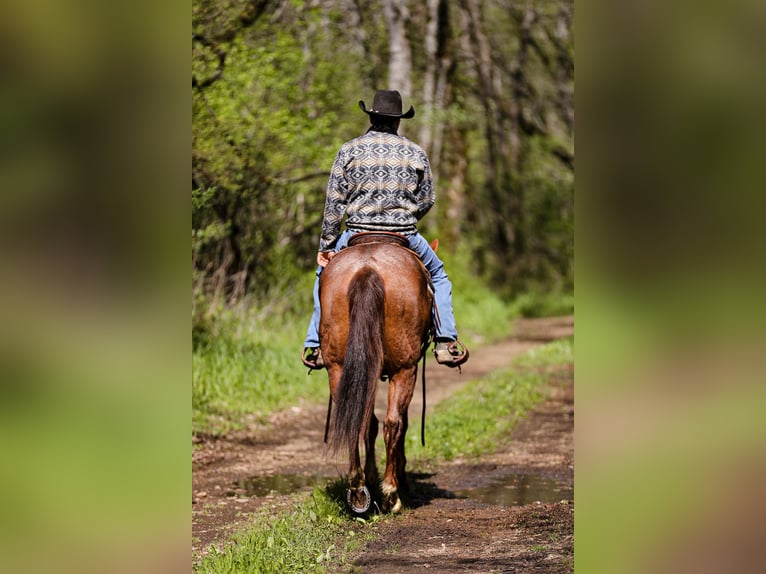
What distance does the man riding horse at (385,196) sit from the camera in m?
6.58

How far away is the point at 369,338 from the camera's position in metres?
6.05

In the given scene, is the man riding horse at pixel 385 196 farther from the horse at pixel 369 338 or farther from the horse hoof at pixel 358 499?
the horse hoof at pixel 358 499

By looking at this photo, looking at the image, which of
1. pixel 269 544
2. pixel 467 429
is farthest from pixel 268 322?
pixel 269 544

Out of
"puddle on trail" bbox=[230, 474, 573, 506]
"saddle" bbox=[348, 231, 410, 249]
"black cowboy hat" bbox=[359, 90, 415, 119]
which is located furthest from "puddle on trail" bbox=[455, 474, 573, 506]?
"black cowboy hat" bbox=[359, 90, 415, 119]

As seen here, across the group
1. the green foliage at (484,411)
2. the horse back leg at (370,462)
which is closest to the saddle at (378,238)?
the horse back leg at (370,462)

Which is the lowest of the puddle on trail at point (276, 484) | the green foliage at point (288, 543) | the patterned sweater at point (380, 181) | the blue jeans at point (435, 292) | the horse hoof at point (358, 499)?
the green foliage at point (288, 543)

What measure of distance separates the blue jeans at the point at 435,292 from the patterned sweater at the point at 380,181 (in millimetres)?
111

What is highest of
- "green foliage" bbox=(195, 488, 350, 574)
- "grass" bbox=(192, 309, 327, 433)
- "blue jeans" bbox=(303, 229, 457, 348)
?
"blue jeans" bbox=(303, 229, 457, 348)

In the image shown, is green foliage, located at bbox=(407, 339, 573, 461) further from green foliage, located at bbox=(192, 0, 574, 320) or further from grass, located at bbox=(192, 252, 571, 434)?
green foliage, located at bbox=(192, 0, 574, 320)

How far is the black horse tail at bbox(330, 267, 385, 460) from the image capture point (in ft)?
19.5

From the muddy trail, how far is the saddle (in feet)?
5.17

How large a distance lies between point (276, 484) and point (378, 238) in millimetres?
2477
